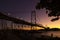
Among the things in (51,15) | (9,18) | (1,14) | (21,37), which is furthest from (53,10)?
(21,37)

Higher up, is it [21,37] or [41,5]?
[41,5]

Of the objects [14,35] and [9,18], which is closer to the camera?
[9,18]

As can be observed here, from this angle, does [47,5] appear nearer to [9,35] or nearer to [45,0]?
[45,0]

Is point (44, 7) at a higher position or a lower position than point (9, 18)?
higher

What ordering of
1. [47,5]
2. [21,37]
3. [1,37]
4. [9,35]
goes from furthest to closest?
[21,37] → [9,35] → [1,37] → [47,5]

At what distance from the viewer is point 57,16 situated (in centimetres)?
1474

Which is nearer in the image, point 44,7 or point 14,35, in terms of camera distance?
point 44,7

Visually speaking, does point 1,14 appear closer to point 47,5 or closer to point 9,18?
point 9,18

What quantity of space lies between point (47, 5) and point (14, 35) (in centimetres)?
665

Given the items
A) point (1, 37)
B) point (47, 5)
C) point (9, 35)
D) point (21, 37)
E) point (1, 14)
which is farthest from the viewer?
point (21, 37)

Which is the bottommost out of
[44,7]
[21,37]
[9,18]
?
[21,37]

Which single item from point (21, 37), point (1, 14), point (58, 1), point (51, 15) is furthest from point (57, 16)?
point (21, 37)

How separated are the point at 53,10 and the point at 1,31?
6024 millimetres

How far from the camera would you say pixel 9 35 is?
18.2 meters
